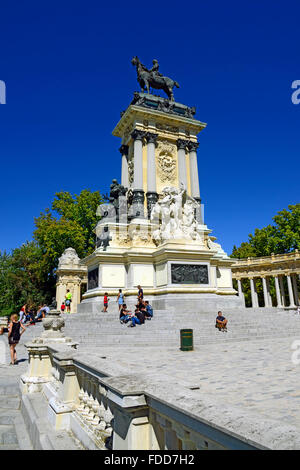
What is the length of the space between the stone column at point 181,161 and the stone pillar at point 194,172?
685mm

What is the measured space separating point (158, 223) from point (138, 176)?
4.42 meters

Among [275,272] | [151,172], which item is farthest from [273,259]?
[151,172]

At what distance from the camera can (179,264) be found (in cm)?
→ 2034

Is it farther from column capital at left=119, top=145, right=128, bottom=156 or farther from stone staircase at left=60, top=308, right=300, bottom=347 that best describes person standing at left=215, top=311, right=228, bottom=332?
column capital at left=119, top=145, right=128, bottom=156

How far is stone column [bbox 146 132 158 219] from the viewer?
24.7 meters

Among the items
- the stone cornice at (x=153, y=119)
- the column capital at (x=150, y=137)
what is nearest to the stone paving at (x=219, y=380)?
the column capital at (x=150, y=137)

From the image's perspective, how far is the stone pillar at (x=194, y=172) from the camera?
1060 inches

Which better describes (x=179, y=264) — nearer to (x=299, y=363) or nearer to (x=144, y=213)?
(x=144, y=213)

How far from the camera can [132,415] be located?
109 inches

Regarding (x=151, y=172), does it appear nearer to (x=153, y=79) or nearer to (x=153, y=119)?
(x=153, y=119)

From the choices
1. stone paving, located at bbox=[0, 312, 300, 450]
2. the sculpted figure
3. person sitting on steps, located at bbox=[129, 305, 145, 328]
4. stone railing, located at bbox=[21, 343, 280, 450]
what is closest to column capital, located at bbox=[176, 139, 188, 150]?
the sculpted figure

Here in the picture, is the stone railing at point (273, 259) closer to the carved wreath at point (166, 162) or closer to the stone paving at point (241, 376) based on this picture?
the carved wreath at point (166, 162)

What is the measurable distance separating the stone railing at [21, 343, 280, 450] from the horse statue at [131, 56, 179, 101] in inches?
1141
